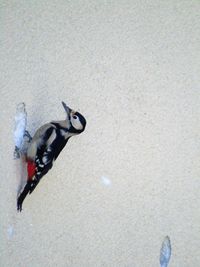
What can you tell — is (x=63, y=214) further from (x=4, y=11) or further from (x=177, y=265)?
(x=4, y=11)

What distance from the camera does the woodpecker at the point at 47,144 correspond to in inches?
98.0

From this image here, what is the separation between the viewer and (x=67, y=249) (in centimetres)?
270

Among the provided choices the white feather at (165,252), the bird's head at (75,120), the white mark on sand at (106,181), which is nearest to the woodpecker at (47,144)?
the bird's head at (75,120)

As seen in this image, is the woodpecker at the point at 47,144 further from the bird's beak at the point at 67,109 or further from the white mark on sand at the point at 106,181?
the white mark on sand at the point at 106,181

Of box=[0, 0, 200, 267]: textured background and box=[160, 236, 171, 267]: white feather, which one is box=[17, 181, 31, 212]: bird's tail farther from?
box=[160, 236, 171, 267]: white feather

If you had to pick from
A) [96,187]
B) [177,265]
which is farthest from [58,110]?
[177,265]

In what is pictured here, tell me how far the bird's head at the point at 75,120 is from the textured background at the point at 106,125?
60 mm

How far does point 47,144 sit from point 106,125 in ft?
1.04

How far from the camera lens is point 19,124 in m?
2.54

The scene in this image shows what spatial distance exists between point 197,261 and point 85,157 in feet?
2.79

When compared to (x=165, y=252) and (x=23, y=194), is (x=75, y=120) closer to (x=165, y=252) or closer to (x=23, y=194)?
(x=23, y=194)

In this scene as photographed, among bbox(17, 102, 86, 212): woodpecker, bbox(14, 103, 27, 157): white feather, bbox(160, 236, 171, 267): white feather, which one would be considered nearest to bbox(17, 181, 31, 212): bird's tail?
bbox(17, 102, 86, 212): woodpecker

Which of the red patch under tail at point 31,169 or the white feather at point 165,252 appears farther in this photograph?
the white feather at point 165,252

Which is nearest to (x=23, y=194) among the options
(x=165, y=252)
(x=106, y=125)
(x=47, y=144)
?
(x=47, y=144)
